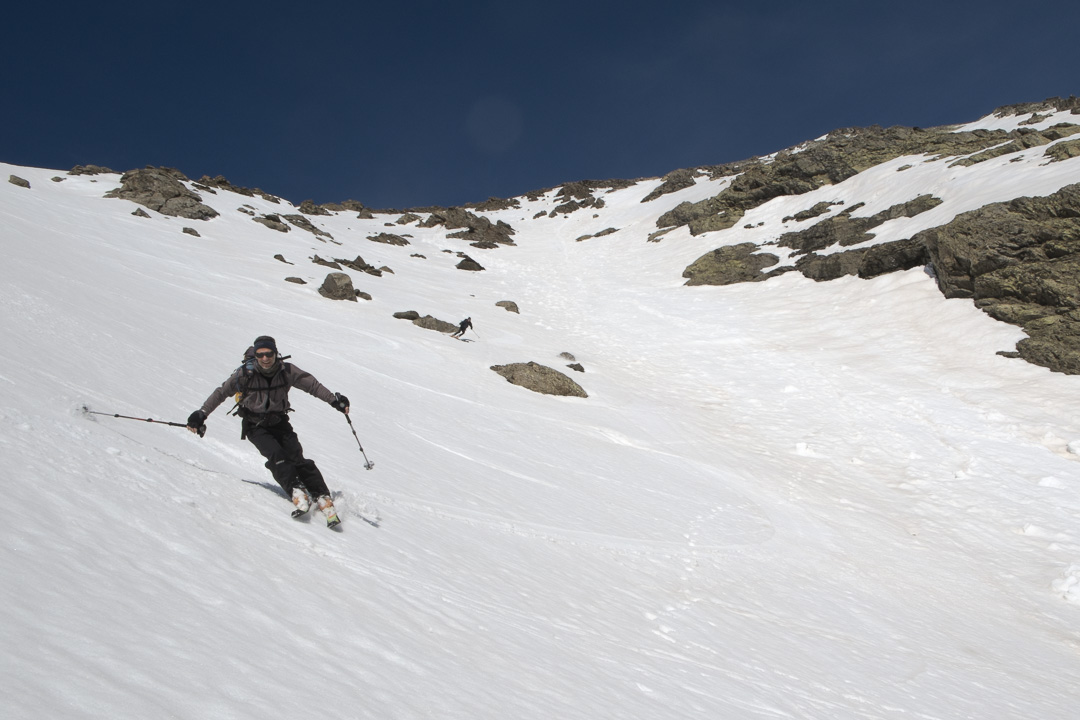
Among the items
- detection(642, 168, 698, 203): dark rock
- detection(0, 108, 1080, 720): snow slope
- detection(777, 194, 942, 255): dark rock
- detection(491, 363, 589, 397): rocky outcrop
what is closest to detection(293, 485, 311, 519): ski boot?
detection(0, 108, 1080, 720): snow slope

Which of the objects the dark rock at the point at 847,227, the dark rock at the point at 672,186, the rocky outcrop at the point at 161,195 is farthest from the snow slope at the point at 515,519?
the dark rock at the point at 672,186

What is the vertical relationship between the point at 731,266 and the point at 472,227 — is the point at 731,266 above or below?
below

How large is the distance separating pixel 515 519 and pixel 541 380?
399 inches

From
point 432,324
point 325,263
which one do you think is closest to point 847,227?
point 432,324

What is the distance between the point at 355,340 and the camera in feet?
61.0

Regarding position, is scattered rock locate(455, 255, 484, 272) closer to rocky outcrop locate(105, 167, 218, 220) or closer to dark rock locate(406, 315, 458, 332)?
rocky outcrop locate(105, 167, 218, 220)

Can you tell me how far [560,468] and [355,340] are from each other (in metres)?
9.76

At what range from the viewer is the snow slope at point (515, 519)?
11.0ft

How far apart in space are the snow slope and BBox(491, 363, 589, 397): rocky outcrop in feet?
2.81

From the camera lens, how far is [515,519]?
27.1 feet

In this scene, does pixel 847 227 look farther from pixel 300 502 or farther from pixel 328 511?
pixel 300 502

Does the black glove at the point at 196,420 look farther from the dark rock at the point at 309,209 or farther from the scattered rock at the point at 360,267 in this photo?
the dark rock at the point at 309,209

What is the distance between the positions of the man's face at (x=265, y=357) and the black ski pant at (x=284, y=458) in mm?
618

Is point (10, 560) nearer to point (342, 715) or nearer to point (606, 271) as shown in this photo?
point (342, 715)
